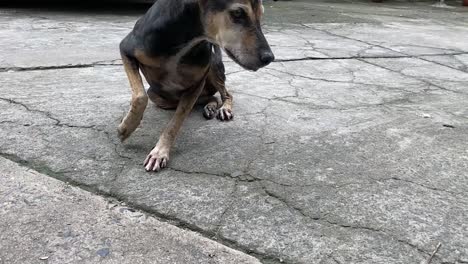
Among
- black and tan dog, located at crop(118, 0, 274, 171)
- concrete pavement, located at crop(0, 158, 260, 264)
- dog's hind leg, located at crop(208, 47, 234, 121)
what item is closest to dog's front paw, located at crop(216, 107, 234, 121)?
dog's hind leg, located at crop(208, 47, 234, 121)

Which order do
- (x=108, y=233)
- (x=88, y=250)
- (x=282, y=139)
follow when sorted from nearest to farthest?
(x=88, y=250)
(x=108, y=233)
(x=282, y=139)

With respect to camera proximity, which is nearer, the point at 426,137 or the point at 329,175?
the point at 329,175

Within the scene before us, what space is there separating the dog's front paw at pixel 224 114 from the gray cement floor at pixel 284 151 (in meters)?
0.08

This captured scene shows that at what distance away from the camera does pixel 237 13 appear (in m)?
2.16

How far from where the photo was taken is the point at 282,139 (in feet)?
8.91

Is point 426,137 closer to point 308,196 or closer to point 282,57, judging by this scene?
point 308,196

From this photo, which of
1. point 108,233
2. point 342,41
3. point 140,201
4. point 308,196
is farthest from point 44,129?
point 342,41

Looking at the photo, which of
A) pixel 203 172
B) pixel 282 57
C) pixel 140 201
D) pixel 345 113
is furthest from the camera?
pixel 282 57

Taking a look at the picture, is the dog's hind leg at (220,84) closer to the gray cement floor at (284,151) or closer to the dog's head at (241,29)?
the gray cement floor at (284,151)

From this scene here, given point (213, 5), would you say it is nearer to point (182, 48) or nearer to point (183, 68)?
point (182, 48)

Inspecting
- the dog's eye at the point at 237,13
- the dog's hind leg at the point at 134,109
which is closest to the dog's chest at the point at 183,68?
the dog's hind leg at the point at 134,109

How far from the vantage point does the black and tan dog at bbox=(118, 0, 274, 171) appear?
219 cm

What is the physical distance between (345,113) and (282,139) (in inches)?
27.5

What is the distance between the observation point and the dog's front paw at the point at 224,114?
301cm
